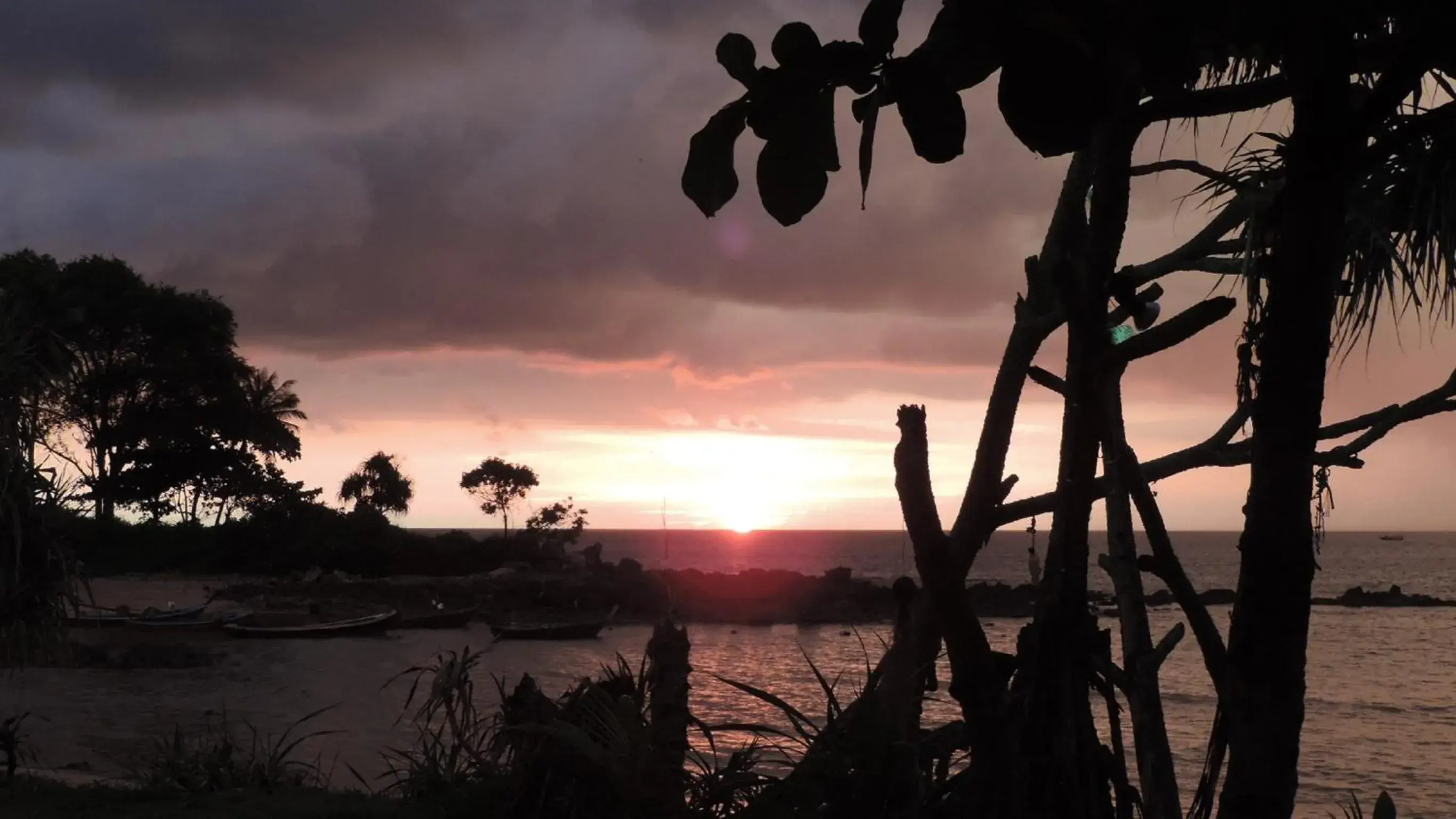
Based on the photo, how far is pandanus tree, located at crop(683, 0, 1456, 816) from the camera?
56.7 inches

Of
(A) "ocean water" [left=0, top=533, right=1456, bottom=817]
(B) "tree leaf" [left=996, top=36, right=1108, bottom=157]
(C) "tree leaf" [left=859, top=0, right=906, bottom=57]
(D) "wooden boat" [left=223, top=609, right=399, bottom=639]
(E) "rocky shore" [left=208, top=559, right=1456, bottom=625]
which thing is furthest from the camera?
(E) "rocky shore" [left=208, top=559, right=1456, bottom=625]

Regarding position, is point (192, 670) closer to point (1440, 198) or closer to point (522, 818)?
point (522, 818)

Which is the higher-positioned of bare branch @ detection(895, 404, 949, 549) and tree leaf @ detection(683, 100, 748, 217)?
tree leaf @ detection(683, 100, 748, 217)

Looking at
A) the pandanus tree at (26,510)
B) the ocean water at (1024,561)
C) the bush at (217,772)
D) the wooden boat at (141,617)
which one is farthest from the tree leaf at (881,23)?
the ocean water at (1024,561)

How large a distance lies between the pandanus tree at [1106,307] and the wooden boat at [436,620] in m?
40.1

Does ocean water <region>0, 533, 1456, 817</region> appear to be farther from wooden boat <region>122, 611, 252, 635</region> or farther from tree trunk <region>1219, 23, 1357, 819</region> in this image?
tree trunk <region>1219, 23, 1357, 819</region>

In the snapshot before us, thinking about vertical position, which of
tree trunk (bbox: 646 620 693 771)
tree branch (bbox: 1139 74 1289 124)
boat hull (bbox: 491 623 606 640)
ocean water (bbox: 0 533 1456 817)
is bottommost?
ocean water (bbox: 0 533 1456 817)

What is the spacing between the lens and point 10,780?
31.6ft

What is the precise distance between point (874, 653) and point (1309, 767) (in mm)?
17570

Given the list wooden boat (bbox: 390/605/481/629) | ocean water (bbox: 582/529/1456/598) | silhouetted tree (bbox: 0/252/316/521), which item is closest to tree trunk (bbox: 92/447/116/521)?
silhouetted tree (bbox: 0/252/316/521)

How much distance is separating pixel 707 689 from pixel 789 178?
3188cm

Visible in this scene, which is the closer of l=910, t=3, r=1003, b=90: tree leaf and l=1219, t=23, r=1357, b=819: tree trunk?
l=910, t=3, r=1003, b=90: tree leaf

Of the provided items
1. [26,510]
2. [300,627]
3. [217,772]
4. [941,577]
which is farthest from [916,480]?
[300,627]

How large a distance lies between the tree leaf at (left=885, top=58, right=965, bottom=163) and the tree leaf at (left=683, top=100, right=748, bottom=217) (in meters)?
0.21
